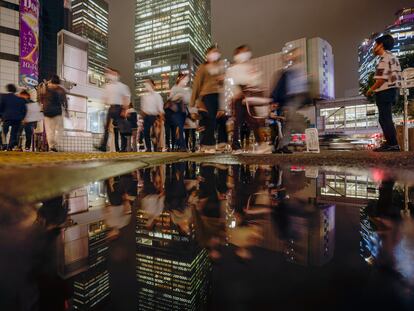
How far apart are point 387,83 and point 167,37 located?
113462 millimetres

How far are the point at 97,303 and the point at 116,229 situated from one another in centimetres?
45

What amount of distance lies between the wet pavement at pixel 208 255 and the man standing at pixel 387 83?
428 centimetres

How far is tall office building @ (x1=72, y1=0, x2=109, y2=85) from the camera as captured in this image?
104 meters

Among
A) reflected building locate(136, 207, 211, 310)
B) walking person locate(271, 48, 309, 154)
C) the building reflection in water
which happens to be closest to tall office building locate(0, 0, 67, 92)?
walking person locate(271, 48, 309, 154)

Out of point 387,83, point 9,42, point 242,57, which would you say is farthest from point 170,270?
point 9,42

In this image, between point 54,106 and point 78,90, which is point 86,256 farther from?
point 78,90

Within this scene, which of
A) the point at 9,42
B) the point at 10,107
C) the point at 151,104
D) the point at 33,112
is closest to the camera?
the point at 151,104

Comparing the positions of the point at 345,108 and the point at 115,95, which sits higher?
the point at 345,108

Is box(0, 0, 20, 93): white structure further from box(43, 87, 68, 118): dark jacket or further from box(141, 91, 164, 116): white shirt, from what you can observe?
box(141, 91, 164, 116): white shirt

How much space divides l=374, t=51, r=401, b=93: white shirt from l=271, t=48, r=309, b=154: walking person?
1.32 meters

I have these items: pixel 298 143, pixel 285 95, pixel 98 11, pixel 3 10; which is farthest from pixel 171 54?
pixel 285 95

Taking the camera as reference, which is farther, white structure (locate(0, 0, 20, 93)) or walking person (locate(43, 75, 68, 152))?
white structure (locate(0, 0, 20, 93))

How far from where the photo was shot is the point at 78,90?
12070 mm

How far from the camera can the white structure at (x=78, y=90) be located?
11.5 m
